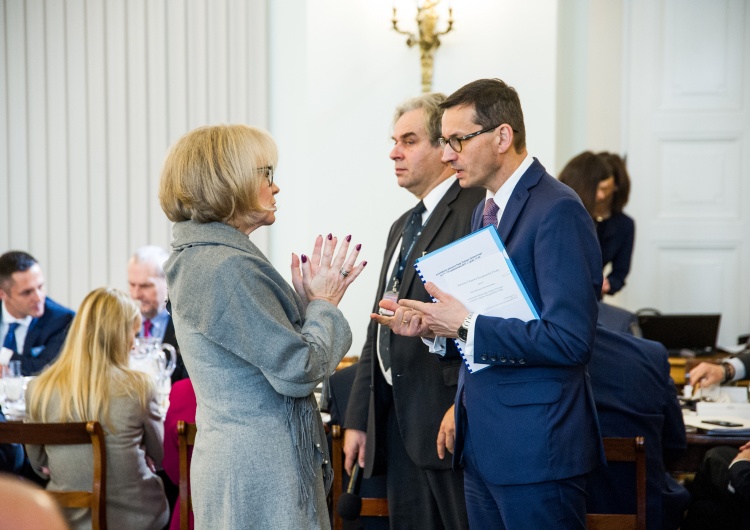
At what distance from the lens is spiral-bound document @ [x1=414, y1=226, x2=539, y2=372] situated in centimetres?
222

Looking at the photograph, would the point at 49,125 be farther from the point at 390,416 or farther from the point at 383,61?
the point at 390,416

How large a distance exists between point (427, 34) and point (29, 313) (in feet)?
8.51

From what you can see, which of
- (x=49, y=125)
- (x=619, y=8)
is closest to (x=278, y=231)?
(x=49, y=125)

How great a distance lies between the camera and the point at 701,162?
6117 millimetres

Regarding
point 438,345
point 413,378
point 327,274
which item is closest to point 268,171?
point 327,274

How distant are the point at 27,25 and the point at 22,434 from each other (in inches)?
142

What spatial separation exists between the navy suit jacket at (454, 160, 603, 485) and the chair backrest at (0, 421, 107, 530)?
4.79 feet

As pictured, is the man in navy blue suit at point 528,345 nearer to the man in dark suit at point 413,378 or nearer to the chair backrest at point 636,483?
the chair backrest at point 636,483

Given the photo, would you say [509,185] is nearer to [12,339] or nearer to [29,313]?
[29,313]

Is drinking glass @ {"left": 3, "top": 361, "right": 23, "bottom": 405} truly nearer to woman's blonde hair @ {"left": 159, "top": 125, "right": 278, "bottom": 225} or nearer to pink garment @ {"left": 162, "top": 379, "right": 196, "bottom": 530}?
pink garment @ {"left": 162, "top": 379, "right": 196, "bottom": 530}

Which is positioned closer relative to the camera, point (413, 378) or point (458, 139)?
point (458, 139)

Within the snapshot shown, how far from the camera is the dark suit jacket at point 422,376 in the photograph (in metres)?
2.86

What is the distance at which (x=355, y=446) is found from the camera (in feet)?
10.3

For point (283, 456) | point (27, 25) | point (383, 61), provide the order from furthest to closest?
point (27, 25) < point (383, 61) < point (283, 456)
